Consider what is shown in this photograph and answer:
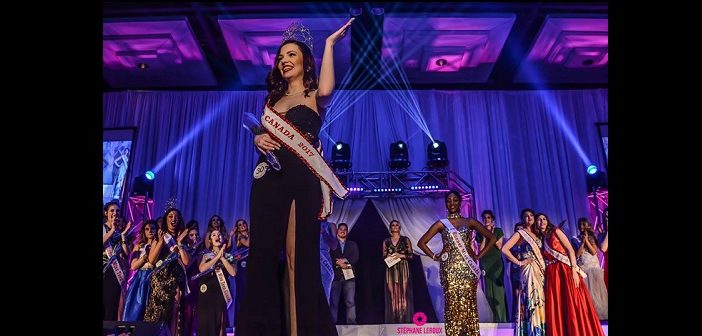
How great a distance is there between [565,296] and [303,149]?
2885 mm

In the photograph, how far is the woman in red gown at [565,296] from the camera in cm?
486

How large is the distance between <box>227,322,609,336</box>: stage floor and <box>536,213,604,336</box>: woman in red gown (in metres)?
1.21

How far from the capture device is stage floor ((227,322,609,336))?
243 inches

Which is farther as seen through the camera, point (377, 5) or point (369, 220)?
point (369, 220)

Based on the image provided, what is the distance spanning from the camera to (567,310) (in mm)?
4941

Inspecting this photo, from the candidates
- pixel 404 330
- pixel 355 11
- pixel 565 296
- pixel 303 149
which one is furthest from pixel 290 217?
pixel 355 11

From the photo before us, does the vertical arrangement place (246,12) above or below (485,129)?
above

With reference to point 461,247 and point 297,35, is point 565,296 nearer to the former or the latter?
point 461,247

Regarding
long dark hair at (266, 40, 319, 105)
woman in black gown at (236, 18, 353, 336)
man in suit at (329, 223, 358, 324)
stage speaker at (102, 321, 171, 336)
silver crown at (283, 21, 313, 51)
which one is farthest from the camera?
man in suit at (329, 223, 358, 324)

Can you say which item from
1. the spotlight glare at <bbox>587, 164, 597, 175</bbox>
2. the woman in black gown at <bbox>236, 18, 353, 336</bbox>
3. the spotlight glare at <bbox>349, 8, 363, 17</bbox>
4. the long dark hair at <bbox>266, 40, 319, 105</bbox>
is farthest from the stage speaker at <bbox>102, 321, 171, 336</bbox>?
the spotlight glare at <bbox>587, 164, 597, 175</bbox>

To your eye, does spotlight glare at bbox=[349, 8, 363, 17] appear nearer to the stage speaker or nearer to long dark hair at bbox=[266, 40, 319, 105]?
long dark hair at bbox=[266, 40, 319, 105]

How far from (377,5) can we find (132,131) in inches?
157

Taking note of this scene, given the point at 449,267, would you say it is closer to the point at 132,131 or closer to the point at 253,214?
the point at 253,214
